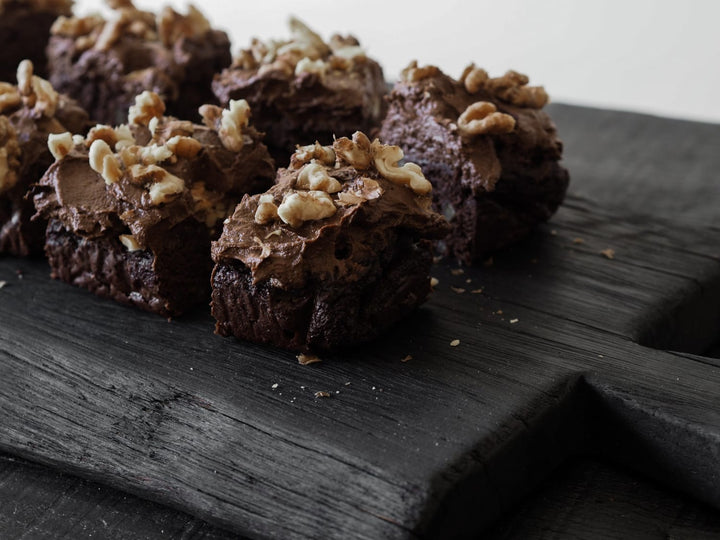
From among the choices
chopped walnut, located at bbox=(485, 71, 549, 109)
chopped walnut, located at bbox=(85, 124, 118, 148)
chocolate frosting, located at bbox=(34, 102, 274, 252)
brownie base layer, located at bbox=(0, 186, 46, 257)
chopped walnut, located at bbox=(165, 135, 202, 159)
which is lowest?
brownie base layer, located at bbox=(0, 186, 46, 257)

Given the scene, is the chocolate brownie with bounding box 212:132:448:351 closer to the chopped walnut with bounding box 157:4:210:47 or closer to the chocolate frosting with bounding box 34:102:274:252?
the chocolate frosting with bounding box 34:102:274:252

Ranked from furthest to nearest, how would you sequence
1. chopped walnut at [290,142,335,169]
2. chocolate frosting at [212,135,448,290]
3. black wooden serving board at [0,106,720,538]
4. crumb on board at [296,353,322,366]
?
1. chopped walnut at [290,142,335,169]
2. crumb on board at [296,353,322,366]
3. chocolate frosting at [212,135,448,290]
4. black wooden serving board at [0,106,720,538]

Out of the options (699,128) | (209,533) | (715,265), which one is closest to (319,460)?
(209,533)

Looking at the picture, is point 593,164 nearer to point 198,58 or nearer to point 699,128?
point 699,128

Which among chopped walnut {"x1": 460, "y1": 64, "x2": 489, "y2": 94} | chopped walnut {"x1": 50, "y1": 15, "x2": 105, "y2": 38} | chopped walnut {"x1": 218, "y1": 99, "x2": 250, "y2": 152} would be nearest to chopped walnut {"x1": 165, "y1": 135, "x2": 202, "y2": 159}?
chopped walnut {"x1": 218, "y1": 99, "x2": 250, "y2": 152}

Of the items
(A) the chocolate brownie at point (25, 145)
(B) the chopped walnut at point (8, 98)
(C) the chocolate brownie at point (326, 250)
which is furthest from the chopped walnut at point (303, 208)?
(B) the chopped walnut at point (8, 98)

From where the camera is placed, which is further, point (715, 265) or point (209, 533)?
point (715, 265)

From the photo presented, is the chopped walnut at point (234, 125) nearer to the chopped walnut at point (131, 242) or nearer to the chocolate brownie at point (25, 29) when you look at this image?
the chopped walnut at point (131, 242)
